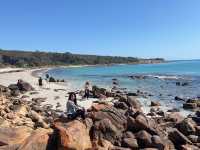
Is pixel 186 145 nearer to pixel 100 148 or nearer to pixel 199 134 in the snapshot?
pixel 199 134

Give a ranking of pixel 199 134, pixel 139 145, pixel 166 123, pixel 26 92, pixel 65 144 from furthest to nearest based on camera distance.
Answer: pixel 26 92
pixel 166 123
pixel 199 134
pixel 139 145
pixel 65 144

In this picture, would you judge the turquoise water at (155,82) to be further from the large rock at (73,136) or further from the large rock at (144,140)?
the large rock at (73,136)

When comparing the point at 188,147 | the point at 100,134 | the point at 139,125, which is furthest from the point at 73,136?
the point at 188,147

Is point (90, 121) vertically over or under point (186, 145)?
over

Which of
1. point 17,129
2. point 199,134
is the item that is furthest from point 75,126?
point 199,134

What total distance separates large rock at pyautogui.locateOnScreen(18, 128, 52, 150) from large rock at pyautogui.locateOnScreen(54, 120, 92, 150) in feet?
1.97

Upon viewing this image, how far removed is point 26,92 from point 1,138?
32048mm

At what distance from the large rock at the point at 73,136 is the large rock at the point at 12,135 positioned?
1.66m

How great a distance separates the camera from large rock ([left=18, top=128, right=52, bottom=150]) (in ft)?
49.2

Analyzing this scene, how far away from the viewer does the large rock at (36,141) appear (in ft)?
49.2

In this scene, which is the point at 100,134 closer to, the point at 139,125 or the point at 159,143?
the point at 139,125

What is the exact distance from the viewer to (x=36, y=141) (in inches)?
605

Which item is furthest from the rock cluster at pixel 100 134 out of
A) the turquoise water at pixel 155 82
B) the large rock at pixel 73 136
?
the turquoise water at pixel 155 82

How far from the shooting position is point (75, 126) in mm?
16391
